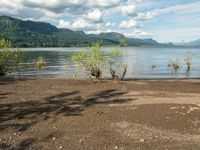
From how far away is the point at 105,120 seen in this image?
14344 mm

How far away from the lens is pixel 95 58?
2891cm

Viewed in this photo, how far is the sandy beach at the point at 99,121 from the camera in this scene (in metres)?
11.3

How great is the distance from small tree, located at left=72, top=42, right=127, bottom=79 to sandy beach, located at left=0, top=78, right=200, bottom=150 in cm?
800

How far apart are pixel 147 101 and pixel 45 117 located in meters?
6.24

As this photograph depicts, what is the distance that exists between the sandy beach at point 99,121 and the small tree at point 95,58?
800cm

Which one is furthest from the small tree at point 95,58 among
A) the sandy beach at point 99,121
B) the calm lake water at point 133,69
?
the calm lake water at point 133,69

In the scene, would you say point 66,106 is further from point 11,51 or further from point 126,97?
point 11,51

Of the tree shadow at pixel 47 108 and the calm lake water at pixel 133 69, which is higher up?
the tree shadow at pixel 47 108

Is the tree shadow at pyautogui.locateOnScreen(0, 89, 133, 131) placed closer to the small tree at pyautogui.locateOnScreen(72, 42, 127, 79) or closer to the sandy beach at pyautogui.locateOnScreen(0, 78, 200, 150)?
the sandy beach at pyautogui.locateOnScreen(0, 78, 200, 150)

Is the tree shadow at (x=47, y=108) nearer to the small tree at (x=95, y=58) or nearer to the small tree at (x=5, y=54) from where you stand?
the small tree at (x=95, y=58)

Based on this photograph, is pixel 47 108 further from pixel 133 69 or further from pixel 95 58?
pixel 133 69

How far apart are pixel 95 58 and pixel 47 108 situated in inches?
515

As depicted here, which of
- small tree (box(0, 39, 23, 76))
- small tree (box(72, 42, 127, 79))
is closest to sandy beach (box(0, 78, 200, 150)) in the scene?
small tree (box(72, 42, 127, 79))

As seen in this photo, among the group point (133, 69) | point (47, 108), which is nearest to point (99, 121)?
point (47, 108)
